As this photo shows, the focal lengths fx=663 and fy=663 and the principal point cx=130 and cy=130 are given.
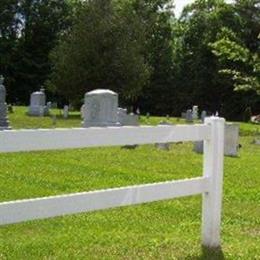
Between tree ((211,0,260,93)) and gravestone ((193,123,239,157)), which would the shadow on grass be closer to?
gravestone ((193,123,239,157))

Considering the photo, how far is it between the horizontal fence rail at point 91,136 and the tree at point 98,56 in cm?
3561

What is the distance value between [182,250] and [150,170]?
681 centimetres

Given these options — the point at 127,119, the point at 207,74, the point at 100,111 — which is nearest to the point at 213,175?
the point at 100,111

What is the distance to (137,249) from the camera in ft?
19.6

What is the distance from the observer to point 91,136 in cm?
488

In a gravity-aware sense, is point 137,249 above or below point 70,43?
below

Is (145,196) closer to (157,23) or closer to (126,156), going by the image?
(126,156)

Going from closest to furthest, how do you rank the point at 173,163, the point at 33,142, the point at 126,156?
the point at 33,142, the point at 173,163, the point at 126,156

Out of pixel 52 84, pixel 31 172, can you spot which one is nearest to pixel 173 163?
pixel 31 172

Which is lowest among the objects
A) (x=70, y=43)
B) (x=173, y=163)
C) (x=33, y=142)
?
(x=173, y=163)

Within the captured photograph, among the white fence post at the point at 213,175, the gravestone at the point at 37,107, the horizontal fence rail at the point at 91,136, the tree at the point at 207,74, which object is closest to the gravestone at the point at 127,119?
the gravestone at the point at 37,107

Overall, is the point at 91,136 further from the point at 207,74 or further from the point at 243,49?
the point at 207,74

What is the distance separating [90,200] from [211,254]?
154 centimetres

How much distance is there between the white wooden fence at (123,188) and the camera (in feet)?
14.4
